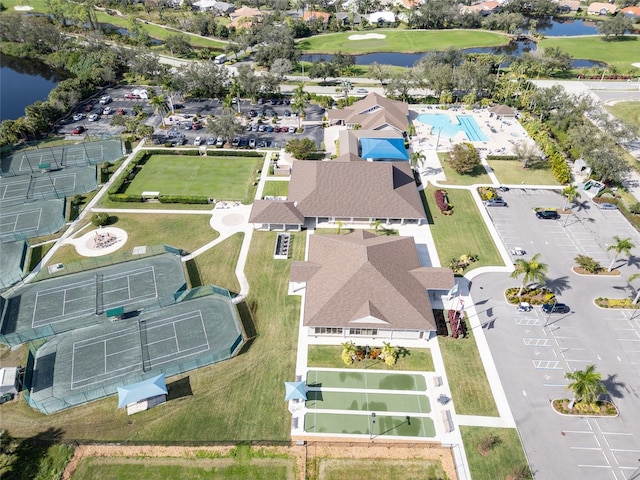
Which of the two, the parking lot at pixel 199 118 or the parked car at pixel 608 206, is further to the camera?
the parking lot at pixel 199 118

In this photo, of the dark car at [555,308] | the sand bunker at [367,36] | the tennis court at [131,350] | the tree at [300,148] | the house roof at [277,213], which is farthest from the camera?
the sand bunker at [367,36]

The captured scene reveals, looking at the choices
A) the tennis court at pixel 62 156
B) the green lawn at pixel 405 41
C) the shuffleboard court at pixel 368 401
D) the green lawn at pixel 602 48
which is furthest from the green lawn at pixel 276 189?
the green lawn at pixel 602 48

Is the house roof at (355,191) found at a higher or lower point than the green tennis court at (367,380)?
A: higher

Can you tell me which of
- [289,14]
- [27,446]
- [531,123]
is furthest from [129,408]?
[289,14]

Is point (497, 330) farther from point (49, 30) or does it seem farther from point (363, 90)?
point (49, 30)

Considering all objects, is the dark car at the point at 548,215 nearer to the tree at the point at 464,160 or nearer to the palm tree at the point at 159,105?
the tree at the point at 464,160
